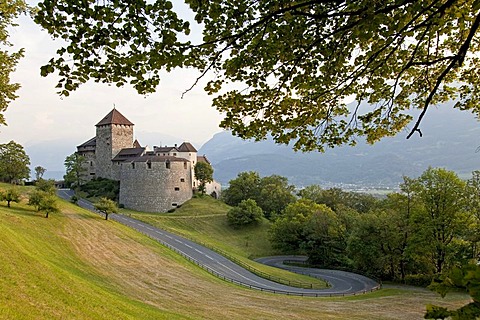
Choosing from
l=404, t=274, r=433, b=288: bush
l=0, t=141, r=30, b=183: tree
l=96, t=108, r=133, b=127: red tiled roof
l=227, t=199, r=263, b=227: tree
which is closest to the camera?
l=404, t=274, r=433, b=288: bush

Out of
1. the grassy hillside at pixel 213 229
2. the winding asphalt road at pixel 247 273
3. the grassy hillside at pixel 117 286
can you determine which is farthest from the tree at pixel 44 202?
the grassy hillside at pixel 213 229

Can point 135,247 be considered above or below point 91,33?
below

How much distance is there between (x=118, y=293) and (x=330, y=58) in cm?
1720

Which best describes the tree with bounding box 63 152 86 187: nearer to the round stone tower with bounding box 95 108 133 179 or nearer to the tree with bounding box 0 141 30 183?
the round stone tower with bounding box 95 108 133 179

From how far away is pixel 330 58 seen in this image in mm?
5973

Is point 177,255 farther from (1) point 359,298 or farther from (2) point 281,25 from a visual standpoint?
(2) point 281,25

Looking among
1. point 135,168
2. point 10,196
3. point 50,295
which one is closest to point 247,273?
point 50,295

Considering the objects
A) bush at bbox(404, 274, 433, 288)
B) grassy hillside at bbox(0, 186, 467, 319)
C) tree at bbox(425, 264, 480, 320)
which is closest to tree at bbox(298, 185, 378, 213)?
bush at bbox(404, 274, 433, 288)

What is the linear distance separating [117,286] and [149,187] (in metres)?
44.2

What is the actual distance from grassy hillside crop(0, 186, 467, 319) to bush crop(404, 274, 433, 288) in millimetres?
4694

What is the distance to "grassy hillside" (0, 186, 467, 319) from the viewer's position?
12.6 m

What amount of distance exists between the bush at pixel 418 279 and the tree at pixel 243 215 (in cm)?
2812

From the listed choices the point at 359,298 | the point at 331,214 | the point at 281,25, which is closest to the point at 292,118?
the point at 281,25

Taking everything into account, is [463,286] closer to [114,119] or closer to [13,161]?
[13,161]
